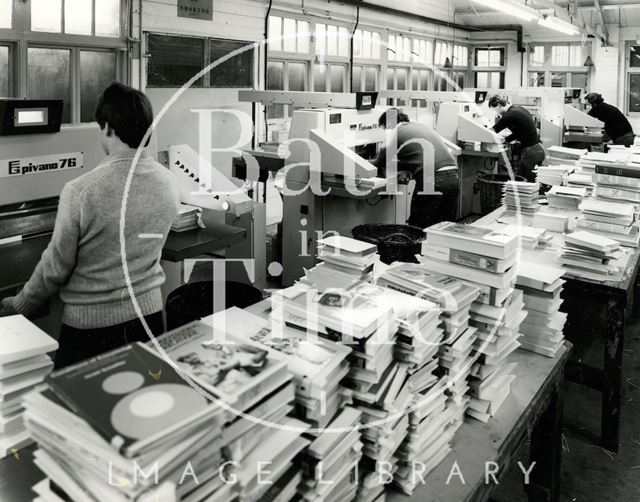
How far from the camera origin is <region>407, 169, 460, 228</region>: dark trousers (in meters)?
4.90

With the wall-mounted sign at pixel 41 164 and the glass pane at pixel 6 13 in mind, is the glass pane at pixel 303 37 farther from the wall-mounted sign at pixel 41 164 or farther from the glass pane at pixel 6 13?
the wall-mounted sign at pixel 41 164

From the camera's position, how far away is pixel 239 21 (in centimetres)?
666

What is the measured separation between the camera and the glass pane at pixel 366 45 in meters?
9.09

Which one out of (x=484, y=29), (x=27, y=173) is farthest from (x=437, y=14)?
(x=27, y=173)

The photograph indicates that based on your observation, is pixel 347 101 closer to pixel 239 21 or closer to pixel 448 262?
pixel 239 21

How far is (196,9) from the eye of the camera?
612cm

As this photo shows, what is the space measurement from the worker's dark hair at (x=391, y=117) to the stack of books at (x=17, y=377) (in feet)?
12.8

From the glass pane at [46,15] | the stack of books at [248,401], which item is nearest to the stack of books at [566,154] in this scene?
the glass pane at [46,15]

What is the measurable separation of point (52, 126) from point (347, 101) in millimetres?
2902

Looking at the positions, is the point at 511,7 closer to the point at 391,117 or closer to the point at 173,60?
the point at 391,117

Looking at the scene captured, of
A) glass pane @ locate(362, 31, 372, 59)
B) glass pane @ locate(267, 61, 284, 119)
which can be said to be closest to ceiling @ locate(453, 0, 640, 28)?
glass pane @ locate(362, 31, 372, 59)

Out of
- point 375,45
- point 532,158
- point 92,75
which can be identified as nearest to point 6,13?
point 92,75

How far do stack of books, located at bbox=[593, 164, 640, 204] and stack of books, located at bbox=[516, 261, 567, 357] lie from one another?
1997mm

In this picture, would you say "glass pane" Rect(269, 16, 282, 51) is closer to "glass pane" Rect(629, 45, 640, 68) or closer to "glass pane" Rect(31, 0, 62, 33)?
"glass pane" Rect(31, 0, 62, 33)
